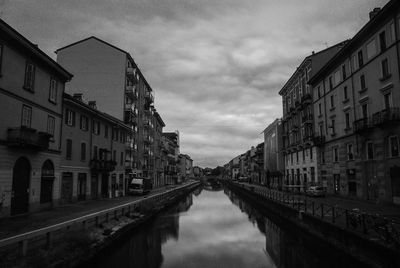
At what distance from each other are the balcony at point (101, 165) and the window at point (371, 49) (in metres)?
30.0

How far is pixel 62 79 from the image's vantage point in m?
29.5

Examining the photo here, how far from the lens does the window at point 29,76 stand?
23797 millimetres

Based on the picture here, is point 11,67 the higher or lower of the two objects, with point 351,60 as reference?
lower

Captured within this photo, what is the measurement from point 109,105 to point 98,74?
5.07 m

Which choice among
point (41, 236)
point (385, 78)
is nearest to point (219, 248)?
point (41, 236)

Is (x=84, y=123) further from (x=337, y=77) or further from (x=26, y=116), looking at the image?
(x=337, y=77)

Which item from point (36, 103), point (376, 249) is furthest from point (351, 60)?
point (36, 103)

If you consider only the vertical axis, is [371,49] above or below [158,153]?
above

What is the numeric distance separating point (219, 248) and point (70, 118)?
19238 mm

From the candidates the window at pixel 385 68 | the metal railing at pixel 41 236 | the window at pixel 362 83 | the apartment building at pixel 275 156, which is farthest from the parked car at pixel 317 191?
the metal railing at pixel 41 236

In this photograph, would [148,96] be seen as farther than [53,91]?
Yes

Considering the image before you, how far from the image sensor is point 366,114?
32969 mm

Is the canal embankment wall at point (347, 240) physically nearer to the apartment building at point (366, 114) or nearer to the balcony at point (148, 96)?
the apartment building at point (366, 114)

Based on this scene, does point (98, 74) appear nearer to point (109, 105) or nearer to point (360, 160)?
point (109, 105)
